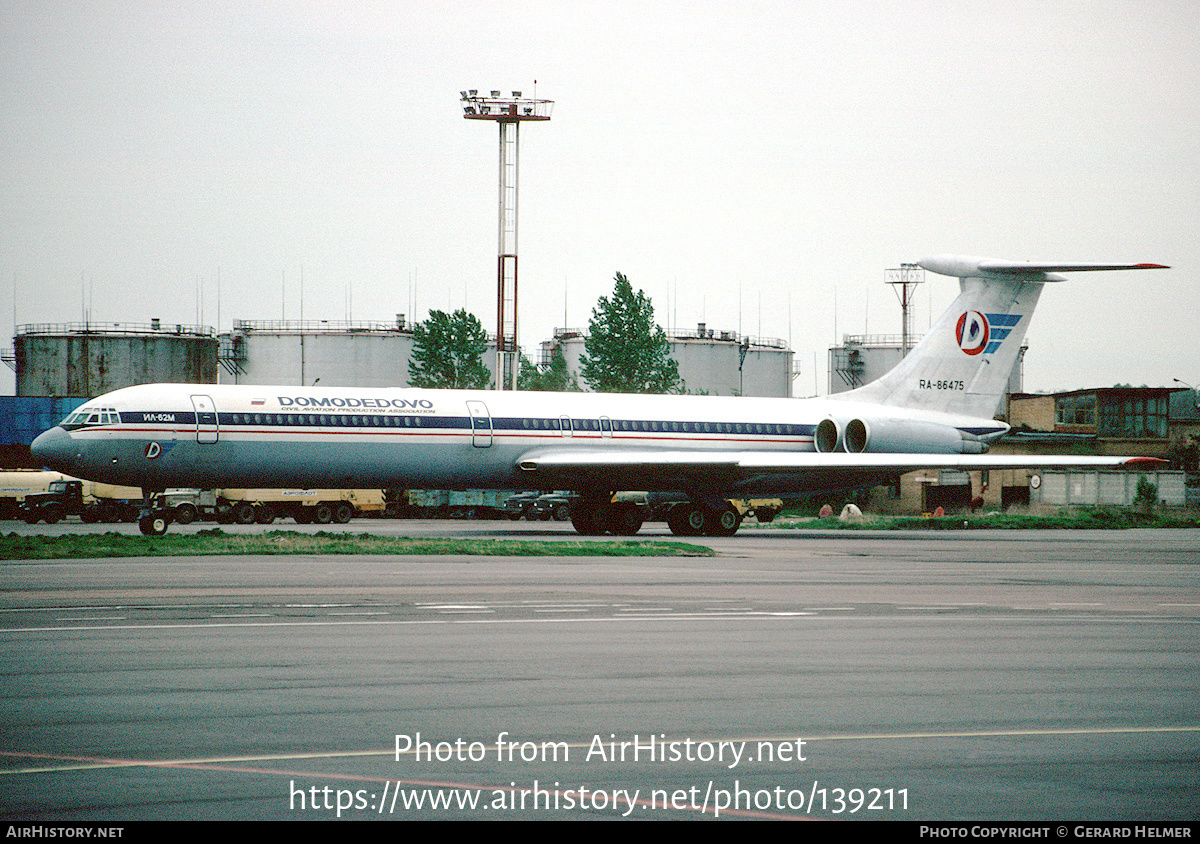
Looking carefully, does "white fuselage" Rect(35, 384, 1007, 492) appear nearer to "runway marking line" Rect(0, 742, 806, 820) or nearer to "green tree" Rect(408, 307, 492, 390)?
"runway marking line" Rect(0, 742, 806, 820)

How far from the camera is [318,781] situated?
23.4 feet

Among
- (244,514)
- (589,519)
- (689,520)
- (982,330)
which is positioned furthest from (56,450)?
(982,330)

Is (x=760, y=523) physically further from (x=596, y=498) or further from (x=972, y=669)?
(x=972, y=669)

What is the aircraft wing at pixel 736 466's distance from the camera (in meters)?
38.7

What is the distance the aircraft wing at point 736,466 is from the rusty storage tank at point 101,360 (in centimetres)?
5242

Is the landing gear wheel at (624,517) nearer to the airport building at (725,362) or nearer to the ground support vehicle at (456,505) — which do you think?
the ground support vehicle at (456,505)

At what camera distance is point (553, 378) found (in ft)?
332

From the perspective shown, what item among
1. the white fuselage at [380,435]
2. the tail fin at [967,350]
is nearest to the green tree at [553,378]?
the tail fin at [967,350]

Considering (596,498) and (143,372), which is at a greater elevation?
(143,372)

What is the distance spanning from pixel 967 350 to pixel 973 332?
658 mm

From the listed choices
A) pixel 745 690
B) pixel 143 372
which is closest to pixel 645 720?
pixel 745 690

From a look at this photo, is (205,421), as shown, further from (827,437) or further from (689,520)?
(827,437)

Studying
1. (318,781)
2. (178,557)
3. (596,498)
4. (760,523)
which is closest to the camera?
→ (318,781)
